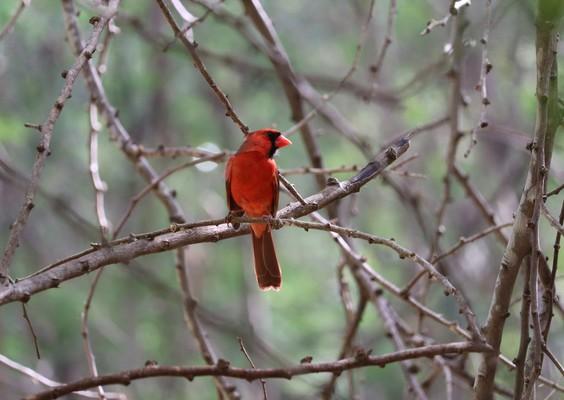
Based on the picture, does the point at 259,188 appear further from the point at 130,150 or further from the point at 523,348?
the point at 523,348

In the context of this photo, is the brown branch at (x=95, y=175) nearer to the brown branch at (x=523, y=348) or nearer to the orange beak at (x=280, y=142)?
the orange beak at (x=280, y=142)

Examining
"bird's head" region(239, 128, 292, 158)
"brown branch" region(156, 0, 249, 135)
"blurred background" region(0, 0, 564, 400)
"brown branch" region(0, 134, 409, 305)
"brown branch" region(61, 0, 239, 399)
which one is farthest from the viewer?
"blurred background" region(0, 0, 564, 400)

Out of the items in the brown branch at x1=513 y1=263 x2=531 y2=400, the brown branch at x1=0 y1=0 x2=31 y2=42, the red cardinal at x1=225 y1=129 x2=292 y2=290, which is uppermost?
the red cardinal at x1=225 y1=129 x2=292 y2=290

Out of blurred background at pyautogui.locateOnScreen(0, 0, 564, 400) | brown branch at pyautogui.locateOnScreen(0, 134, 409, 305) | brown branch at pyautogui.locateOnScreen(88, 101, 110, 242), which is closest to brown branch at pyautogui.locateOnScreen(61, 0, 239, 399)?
brown branch at pyautogui.locateOnScreen(88, 101, 110, 242)

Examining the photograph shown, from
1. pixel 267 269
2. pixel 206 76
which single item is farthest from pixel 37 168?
pixel 267 269

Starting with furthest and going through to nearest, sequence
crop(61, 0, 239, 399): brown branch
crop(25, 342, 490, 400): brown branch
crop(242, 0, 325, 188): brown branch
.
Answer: crop(242, 0, 325, 188): brown branch
crop(61, 0, 239, 399): brown branch
crop(25, 342, 490, 400): brown branch

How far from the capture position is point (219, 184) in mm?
11031

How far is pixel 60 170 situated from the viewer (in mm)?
9102

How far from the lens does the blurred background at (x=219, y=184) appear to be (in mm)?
7782

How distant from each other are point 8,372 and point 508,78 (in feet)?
20.8

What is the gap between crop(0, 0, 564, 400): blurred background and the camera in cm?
778

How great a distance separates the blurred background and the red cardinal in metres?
2.18

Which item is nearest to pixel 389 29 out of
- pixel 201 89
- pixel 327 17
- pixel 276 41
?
pixel 276 41

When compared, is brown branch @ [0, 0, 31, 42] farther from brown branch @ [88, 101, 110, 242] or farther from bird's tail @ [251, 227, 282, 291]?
bird's tail @ [251, 227, 282, 291]
